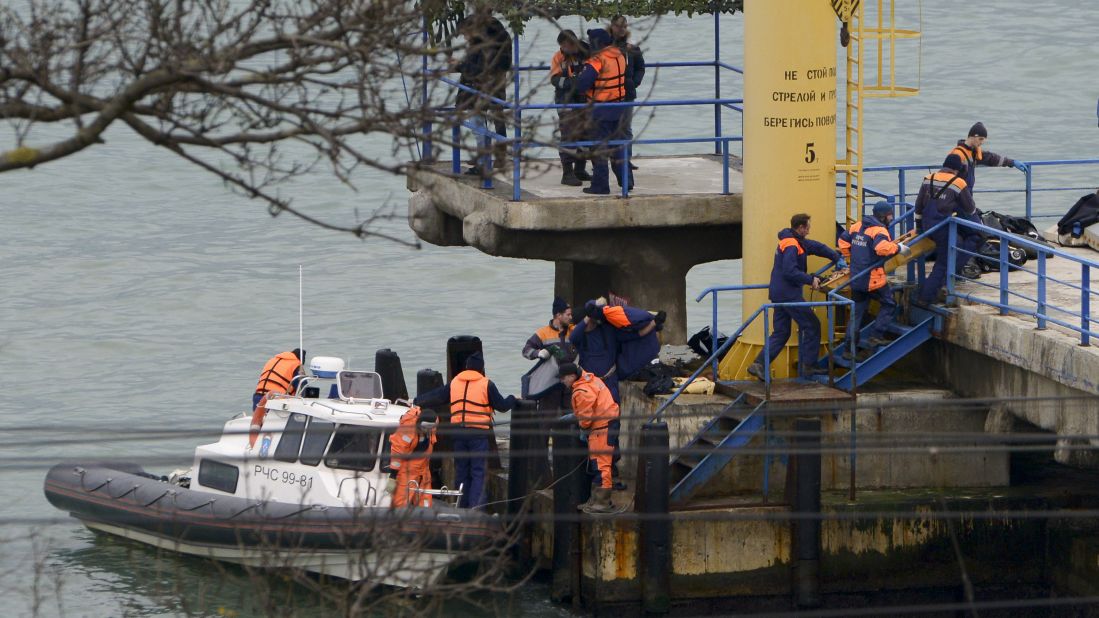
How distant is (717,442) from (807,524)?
1.21 metres

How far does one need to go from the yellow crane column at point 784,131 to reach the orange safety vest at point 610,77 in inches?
59.2

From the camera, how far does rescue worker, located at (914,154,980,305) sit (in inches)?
736

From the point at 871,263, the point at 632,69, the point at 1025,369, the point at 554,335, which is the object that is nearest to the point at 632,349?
the point at 554,335

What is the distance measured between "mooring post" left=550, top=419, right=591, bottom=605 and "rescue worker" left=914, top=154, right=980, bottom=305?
3.79 metres

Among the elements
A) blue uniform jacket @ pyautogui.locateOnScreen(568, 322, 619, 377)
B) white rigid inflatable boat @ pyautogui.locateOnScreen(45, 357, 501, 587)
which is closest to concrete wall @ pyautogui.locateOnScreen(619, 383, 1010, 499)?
blue uniform jacket @ pyautogui.locateOnScreen(568, 322, 619, 377)

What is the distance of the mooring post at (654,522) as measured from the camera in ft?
58.8

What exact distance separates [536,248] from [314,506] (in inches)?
145

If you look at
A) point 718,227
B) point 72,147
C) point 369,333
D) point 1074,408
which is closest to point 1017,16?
point 369,333

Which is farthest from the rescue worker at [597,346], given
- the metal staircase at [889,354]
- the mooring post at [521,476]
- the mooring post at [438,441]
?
the metal staircase at [889,354]

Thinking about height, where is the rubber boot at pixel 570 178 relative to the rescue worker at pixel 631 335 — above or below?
above

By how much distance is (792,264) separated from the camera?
18594 mm

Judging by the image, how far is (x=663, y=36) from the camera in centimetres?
5475

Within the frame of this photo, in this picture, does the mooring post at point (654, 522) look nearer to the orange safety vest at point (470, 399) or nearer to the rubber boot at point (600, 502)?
the rubber boot at point (600, 502)

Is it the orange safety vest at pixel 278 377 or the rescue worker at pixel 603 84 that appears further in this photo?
the orange safety vest at pixel 278 377
